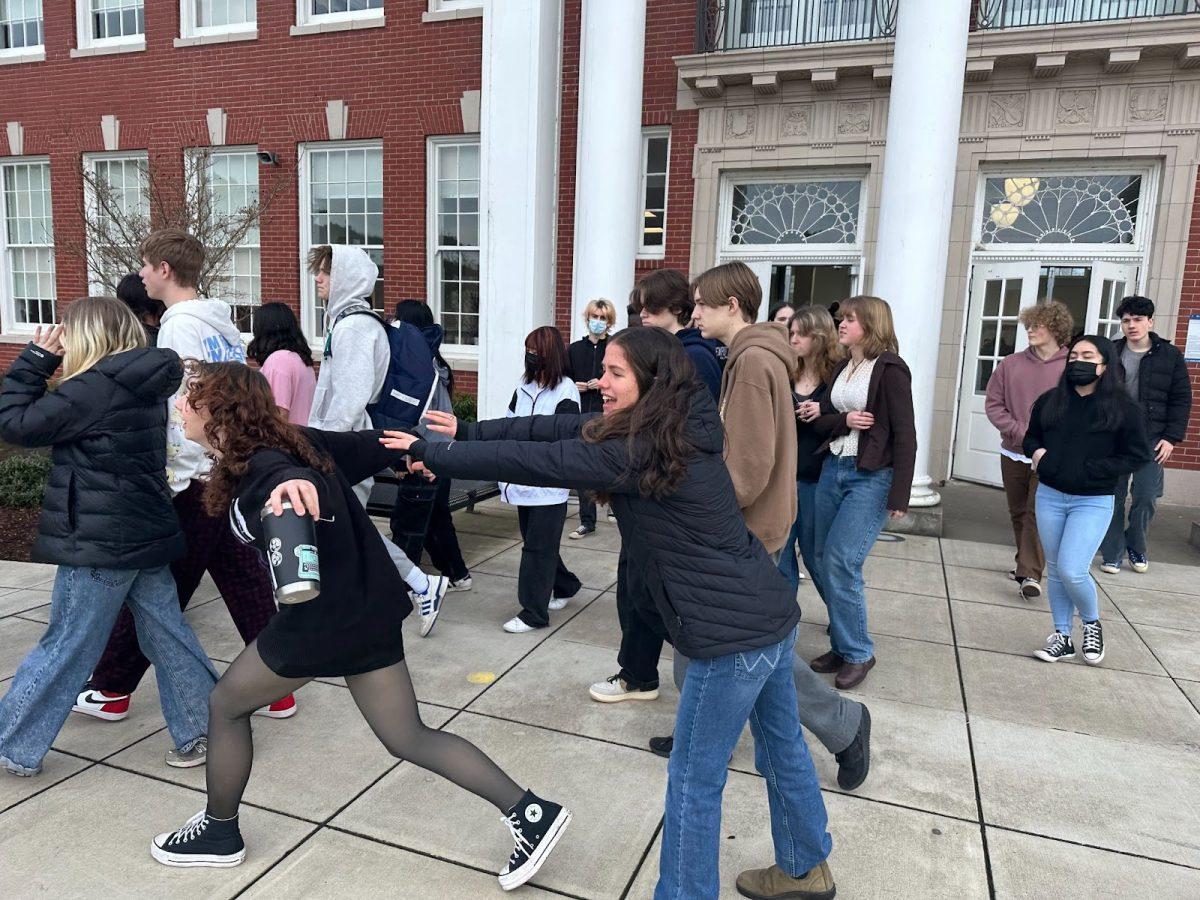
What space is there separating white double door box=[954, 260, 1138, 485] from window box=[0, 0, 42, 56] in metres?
13.9

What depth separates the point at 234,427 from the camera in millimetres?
2303

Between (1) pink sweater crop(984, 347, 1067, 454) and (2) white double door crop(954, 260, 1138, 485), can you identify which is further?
(2) white double door crop(954, 260, 1138, 485)

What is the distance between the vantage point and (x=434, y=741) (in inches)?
96.5

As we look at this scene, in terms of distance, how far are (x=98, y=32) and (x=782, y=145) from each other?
10347 mm

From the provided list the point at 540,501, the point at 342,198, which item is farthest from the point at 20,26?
the point at 540,501

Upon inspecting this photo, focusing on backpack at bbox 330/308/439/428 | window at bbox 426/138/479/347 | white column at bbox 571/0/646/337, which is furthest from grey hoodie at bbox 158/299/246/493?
window at bbox 426/138/479/347

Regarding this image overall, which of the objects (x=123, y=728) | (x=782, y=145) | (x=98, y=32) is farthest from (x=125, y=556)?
(x=98, y=32)

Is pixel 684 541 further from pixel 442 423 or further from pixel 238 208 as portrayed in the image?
pixel 238 208

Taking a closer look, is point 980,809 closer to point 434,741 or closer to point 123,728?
point 434,741

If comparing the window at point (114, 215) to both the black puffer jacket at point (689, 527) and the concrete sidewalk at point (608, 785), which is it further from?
the black puffer jacket at point (689, 527)

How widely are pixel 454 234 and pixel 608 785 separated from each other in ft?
29.8

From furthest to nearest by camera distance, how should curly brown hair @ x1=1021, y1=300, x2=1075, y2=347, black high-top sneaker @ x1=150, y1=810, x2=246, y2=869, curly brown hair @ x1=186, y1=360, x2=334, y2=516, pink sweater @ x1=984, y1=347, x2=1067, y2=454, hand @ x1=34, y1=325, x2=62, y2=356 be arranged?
→ pink sweater @ x1=984, y1=347, x2=1067, y2=454 < curly brown hair @ x1=1021, y1=300, x2=1075, y2=347 < hand @ x1=34, y1=325, x2=62, y2=356 < black high-top sneaker @ x1=150, y1=810, x2=246, y2=869 < curly brown hair @ x1=186, y1=360, x2=334, y2=516

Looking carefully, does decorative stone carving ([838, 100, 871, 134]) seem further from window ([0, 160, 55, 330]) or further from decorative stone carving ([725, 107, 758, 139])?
window ([0, 160, 55, 330])

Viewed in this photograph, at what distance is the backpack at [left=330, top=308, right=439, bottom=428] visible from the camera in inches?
175
